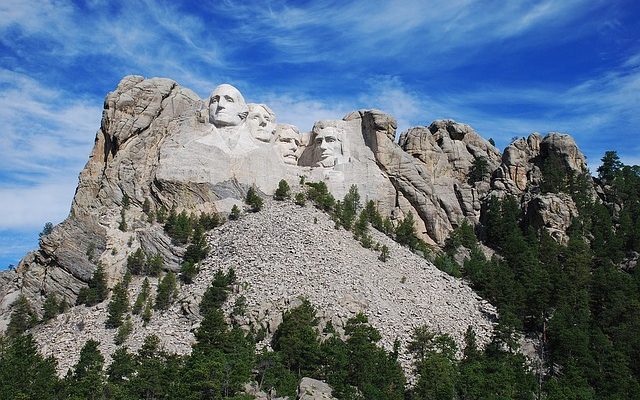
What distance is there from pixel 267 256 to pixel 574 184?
136 feet

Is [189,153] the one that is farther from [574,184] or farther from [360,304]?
[574,184]

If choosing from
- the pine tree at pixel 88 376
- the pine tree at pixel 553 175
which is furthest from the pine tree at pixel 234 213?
the pine tree at pixel 553 175

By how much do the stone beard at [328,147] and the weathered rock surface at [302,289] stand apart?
8.86 m

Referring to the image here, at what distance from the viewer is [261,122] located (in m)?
83.7

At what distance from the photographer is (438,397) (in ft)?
181

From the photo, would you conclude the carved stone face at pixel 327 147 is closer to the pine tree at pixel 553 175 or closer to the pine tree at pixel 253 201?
the pine tree at pixel 253 201

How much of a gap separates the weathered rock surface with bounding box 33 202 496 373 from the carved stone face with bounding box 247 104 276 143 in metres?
7.93

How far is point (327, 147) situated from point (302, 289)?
24.4 m

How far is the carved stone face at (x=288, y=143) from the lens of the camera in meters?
86.1

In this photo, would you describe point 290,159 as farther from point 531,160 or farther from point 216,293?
point 531,160

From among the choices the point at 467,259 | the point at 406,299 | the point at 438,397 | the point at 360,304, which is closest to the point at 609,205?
the point at 467,259

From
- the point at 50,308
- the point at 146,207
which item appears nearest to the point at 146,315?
the point at 50,308

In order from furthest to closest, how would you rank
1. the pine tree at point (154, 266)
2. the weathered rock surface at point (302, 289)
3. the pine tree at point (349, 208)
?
1. the pine tree at point (349, 208)
2. the pine tree at point (154, 266)
3. the weathered rock surface at point (302, 289)

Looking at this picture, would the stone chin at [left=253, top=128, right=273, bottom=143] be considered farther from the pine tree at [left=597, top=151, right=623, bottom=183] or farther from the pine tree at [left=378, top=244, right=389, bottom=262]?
the pine tree at [left=597, top=151, right=623, bottom=183]
